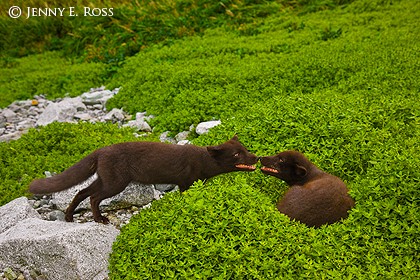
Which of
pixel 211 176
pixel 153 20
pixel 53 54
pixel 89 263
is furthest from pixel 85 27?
pixel 89 263

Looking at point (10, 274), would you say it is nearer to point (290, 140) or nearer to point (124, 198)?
point (124, 198)

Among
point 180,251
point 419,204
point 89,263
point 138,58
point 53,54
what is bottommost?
point 53,54

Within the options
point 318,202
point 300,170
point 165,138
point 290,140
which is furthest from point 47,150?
point 318,202

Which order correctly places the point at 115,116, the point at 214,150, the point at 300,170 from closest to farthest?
the point at 300,170
the point at 214,150
the point at 115,116

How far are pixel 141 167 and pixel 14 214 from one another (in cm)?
→ 179

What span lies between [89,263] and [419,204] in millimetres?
3489

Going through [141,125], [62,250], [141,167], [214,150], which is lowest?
[141,125]

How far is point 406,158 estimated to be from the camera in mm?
5891

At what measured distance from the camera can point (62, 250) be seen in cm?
570

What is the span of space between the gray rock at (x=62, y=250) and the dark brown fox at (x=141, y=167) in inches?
27.6

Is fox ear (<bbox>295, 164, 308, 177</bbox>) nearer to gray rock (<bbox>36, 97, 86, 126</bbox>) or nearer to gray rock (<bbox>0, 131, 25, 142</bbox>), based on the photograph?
gray rock (<bbox>36, 97, 86, 126</bbox>)

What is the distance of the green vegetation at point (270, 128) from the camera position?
5.20m

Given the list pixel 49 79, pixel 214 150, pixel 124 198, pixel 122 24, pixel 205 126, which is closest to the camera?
pixel 214 150

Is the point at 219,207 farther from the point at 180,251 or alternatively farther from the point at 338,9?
the point at 338,9
